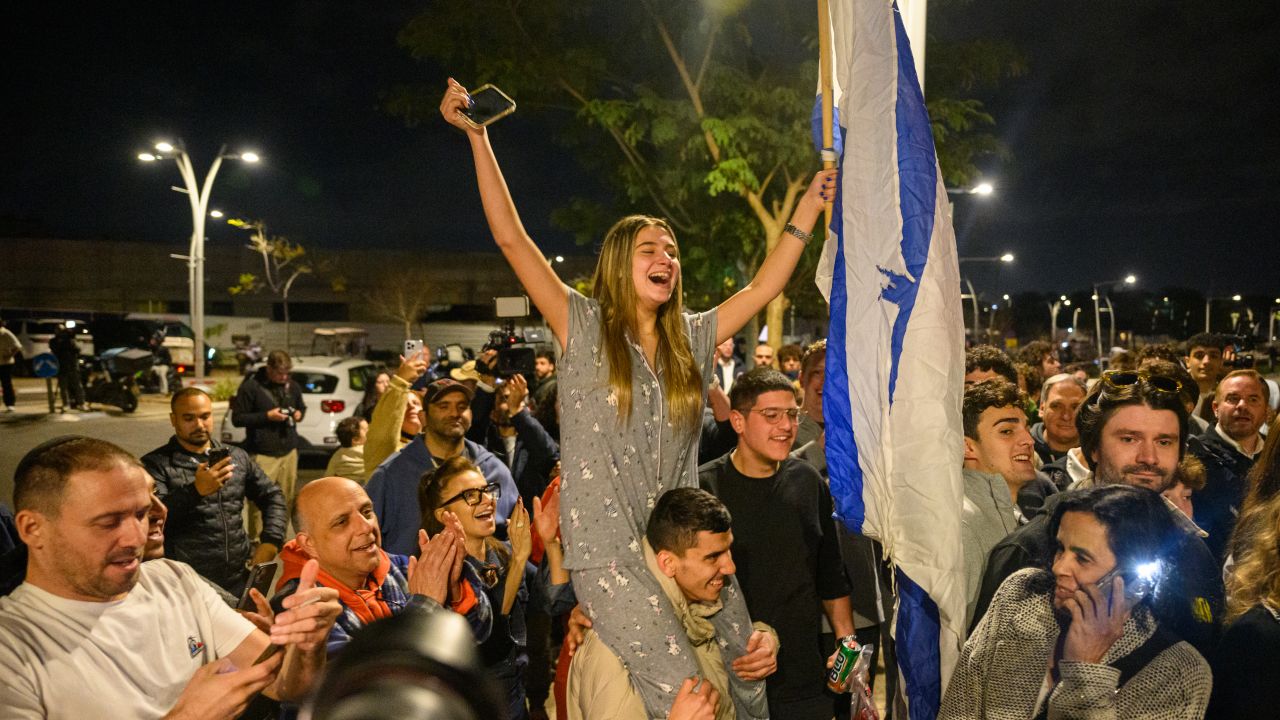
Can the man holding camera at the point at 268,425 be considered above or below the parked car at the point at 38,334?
below

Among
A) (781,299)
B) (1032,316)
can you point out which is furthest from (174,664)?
(1032,316)

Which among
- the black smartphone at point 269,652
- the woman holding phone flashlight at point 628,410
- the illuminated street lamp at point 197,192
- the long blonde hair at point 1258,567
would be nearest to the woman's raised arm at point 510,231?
the woman holding phone flashlight at point 628,410

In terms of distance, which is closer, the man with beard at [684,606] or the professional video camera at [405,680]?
the professional video camera at [405,680]

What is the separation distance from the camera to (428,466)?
15.5 ft

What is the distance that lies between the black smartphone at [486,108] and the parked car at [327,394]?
11.0 m

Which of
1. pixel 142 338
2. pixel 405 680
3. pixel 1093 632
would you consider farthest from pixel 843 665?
pixel 142 338

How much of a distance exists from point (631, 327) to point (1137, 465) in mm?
1818

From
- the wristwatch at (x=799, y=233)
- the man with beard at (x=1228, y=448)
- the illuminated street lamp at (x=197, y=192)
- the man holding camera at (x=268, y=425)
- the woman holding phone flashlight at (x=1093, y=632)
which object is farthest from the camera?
the illuminated street lamp at (x=197, y=192)

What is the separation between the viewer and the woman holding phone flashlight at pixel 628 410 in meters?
2.50

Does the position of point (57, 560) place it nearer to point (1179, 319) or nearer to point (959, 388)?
point (959, 388)

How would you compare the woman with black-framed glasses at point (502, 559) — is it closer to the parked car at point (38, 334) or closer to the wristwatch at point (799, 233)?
the wristwatch at point (799, 233)

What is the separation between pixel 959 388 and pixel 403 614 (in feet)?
6.50

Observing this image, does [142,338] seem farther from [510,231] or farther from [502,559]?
[510,231]

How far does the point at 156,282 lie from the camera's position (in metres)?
55.4
